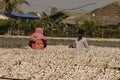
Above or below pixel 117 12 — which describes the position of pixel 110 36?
below

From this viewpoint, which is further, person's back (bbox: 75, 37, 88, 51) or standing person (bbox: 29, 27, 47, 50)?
standing person (bbox: 29, 27, 47, 50)

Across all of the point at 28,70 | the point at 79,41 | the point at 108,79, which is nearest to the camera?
the point at 108,79

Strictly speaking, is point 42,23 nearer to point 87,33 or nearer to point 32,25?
point 32,25

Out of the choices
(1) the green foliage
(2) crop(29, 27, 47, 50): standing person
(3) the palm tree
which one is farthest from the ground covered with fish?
(3) the palm tree

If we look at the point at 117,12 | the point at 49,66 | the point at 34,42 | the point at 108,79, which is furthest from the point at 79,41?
the point at 117,12

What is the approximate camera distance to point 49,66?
902cm

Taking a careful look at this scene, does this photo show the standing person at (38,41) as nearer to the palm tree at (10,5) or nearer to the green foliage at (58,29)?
the green foliage at (58,29)

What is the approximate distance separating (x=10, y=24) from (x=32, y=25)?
10.0ft

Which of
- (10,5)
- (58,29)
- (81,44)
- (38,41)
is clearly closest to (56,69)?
(81,44)

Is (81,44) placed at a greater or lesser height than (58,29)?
lesser

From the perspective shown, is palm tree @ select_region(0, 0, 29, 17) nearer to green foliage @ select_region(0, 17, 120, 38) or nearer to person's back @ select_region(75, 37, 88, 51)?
green foliage @ select_region(0, 17, 120, 38)

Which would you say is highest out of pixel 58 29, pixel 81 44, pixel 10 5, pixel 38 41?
pixel 10 5

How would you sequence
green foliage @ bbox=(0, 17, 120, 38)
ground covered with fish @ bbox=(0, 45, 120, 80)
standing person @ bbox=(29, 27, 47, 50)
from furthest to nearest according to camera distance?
green foliage @ bbox=(0, 17, 120, 38) < standing person @ bbox=(29, 27, 47, 50) < ground covered with fish @ bbox=(0, 45, 120, 80)

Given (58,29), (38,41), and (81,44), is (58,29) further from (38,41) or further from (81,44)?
(81,44)
